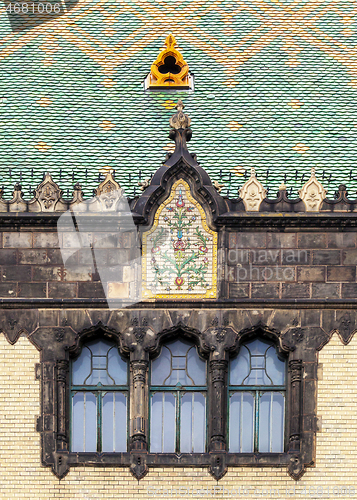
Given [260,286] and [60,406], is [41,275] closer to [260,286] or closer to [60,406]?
[60,406]

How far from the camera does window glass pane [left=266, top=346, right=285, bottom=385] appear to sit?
22.4 metres

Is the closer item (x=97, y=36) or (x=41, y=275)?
(x=41, y=275)

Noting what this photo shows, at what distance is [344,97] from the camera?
26.7m

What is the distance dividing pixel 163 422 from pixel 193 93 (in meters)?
8.18

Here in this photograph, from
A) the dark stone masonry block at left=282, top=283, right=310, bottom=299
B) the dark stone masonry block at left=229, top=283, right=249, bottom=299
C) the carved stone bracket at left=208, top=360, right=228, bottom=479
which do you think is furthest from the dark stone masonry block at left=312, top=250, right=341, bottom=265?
the carved stone bracket at left=208, top=360, right=228, bottom=479

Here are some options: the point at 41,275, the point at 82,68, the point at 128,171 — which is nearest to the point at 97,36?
the point at 82,68

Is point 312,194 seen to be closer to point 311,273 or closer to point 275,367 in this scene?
point 311,273

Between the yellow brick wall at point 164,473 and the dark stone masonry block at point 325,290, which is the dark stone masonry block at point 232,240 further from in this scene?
the yellow brick wall at point 164,473

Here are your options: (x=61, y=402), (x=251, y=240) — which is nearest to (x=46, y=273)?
(x=61, y=402)

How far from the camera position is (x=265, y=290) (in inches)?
884

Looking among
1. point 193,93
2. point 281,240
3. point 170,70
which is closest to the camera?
point 281,240

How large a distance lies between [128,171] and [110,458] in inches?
234

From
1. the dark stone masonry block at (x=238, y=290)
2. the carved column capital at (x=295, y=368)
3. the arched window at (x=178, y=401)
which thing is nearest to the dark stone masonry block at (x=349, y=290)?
the carved column capital at (x=295, y=368)

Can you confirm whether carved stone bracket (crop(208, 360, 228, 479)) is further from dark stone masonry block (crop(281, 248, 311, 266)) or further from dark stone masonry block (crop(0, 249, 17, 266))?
dark stone masonry block (crop(0, 249, 17, 266))
